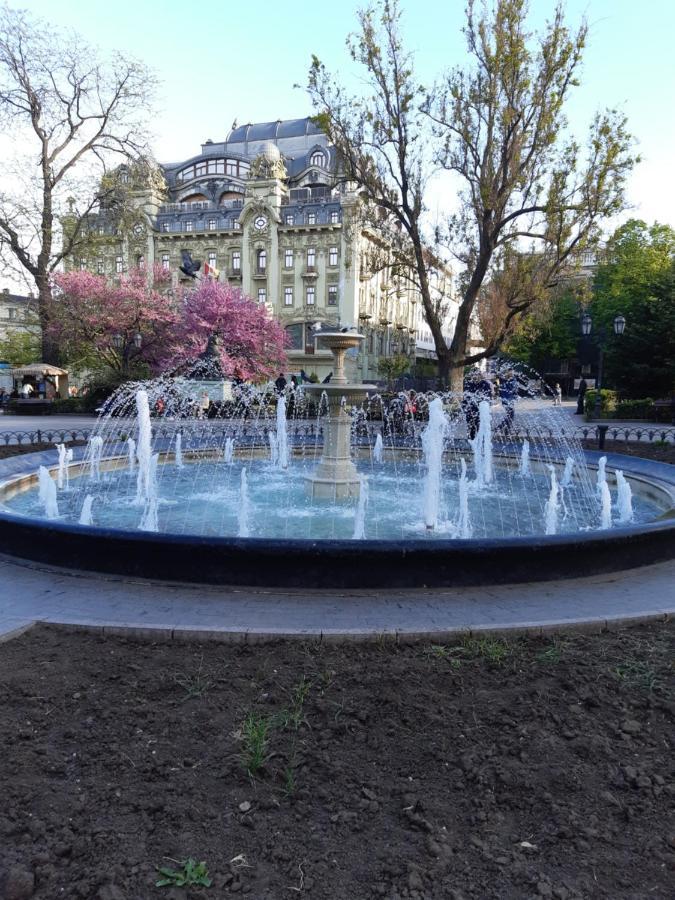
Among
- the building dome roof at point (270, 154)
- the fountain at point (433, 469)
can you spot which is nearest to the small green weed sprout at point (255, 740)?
the fountain at point (433, 469)

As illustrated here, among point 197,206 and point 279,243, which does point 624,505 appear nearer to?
point 279,243

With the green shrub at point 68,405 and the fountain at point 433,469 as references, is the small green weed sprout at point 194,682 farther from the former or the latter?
the green shrub at point 68,405

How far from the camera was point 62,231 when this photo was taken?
31562 mm

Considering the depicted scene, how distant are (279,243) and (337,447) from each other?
46.5 metres

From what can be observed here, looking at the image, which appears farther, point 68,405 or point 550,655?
point 68,405

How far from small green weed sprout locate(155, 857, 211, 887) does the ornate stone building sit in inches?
1889

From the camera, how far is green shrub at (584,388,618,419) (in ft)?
92.1

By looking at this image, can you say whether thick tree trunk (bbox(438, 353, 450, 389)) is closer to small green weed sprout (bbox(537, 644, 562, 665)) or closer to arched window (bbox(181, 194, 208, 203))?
small green weed sprout (bbox(537, 644, 562, 665))

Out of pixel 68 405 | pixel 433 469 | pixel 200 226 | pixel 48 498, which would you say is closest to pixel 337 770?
pixel 433 469

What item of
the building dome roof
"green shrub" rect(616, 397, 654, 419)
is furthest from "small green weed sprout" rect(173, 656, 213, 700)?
the building dome roof

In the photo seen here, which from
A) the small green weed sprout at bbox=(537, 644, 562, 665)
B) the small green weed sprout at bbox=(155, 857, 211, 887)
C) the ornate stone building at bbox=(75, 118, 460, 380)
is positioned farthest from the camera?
the ornate stone building at bbox=(75, 118, 460, 380)

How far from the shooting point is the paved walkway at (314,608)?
4.33 m

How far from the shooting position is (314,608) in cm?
488

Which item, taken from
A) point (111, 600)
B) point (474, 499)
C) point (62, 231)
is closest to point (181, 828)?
point (111, 600)
